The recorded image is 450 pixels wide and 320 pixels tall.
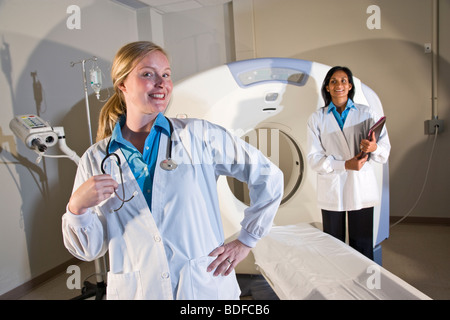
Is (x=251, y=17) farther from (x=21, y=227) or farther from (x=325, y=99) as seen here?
(x=21, y=227)

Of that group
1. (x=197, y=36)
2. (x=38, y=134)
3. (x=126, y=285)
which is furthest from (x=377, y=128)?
(x=38, y=134)

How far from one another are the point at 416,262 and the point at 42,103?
5.68 ft

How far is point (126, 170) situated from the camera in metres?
0.64

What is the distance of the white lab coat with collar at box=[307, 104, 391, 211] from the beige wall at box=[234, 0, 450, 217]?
0.88 feet

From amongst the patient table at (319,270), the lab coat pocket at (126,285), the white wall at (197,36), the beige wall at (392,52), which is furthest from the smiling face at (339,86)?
the lab coat pocket at (126,285)

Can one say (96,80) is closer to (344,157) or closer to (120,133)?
(120,133)

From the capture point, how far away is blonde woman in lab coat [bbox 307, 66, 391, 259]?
44.7 inches

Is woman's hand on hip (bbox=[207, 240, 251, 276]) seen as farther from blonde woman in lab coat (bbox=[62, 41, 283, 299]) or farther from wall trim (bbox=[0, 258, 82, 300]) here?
wall trim (bbox=[0, 258, 82, 300])

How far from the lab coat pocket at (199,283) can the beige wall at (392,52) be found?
2.63 feet

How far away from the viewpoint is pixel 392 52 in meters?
1.38

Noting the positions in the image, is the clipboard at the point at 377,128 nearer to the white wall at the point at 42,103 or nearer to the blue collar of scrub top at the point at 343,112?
the blue collar of scrub top at the point at 343,112
